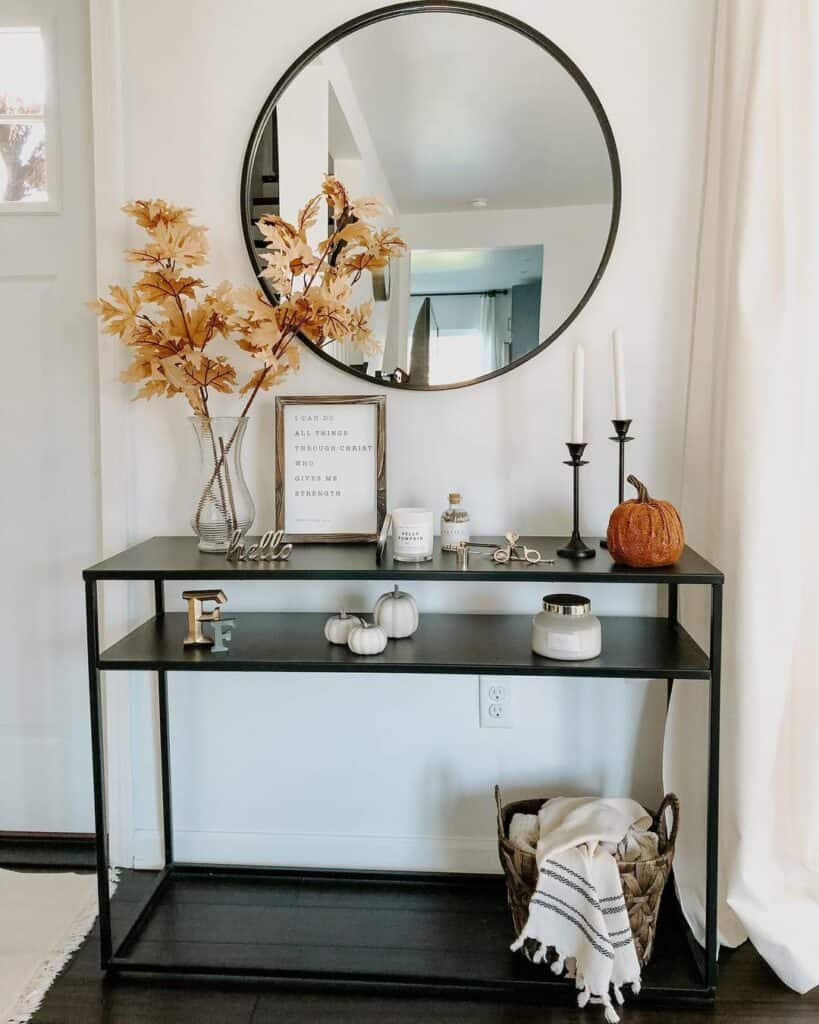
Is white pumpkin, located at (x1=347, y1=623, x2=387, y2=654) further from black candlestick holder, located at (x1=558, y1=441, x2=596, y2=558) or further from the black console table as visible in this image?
black candlestick holder, located at (x1=558, y1=441, x2=596, y2=558)

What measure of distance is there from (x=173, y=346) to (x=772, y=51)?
128 centimetres

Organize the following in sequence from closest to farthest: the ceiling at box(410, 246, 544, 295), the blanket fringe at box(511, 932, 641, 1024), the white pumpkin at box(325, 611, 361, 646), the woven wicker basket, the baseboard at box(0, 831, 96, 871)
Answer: the blanket fringe at box(511, 932, 641, 1024) < the woven wicker basket < the white pumpkin at box(325, 611, 361, 646) < the ceiling at box(410, 246, 544, 295) < the baseboard at box(0, 831, 96, 871)

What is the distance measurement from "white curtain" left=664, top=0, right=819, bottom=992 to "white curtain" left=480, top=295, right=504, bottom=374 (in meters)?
0.45

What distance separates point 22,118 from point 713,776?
209 centimetres

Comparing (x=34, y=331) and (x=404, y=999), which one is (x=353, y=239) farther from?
(x=404, y=999)

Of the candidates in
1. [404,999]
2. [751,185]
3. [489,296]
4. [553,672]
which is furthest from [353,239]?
[404,999]

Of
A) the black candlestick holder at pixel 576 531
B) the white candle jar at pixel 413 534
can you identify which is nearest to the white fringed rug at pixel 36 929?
the white candle jar at pixel 413 534

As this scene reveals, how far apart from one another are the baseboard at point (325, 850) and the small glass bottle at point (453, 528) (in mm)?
737

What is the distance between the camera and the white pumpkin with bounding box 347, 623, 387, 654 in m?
1.70

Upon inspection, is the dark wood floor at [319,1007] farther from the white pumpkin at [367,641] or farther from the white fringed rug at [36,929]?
the white pumpkin at [367,641]

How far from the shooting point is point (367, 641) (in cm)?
170

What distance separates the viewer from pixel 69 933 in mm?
1853

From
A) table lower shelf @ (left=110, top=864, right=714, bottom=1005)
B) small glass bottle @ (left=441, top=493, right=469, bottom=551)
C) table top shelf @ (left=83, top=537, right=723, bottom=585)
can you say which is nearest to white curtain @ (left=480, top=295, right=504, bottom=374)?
small glass bottle @ (left=441, top=493, right=469, bottom=551)

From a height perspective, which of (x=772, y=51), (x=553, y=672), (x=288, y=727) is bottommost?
(x=288, y=727)
